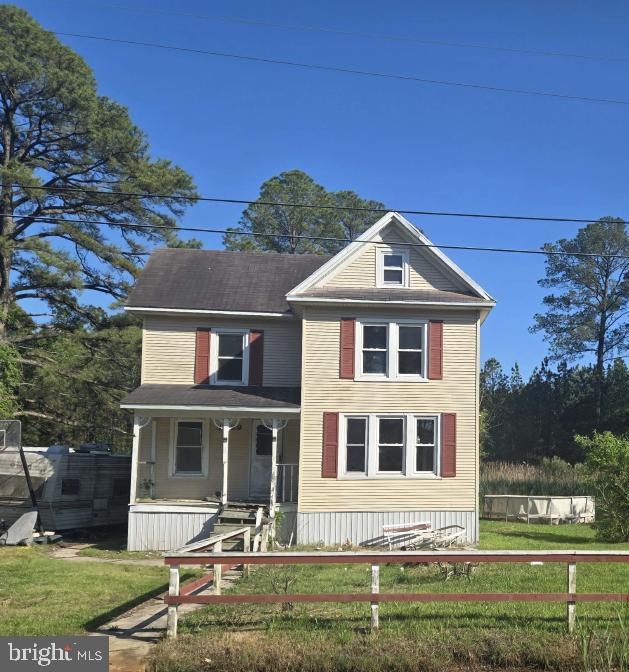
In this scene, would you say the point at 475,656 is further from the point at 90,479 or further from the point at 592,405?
the point at 592,405

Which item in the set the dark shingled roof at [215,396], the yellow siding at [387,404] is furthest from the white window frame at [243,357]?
the yellow siding at [387,404]

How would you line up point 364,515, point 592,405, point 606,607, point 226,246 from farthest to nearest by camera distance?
point 592,405
point 226,246
point 364,515
point 606,607

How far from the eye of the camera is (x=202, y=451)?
1948 centimetres

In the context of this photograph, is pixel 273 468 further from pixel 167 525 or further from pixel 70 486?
pixel 70 486

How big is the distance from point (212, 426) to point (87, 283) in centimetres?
1578

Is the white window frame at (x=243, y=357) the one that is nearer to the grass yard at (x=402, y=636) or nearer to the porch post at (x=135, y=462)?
the porch post at (x=135, y=462)

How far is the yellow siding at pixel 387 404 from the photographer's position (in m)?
17.8

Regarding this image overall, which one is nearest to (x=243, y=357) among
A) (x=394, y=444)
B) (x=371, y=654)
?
(x=394, y=444)

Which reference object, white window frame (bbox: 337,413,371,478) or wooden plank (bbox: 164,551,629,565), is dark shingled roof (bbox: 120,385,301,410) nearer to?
white window frame (bbox: 337,413,371,478)

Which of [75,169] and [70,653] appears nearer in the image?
[70,653]

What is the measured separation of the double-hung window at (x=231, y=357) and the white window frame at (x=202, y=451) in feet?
4.42

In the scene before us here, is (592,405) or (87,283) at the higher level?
(87,283)

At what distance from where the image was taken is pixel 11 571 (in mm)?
A: 12672

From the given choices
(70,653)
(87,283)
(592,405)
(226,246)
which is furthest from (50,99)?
(592,405)
